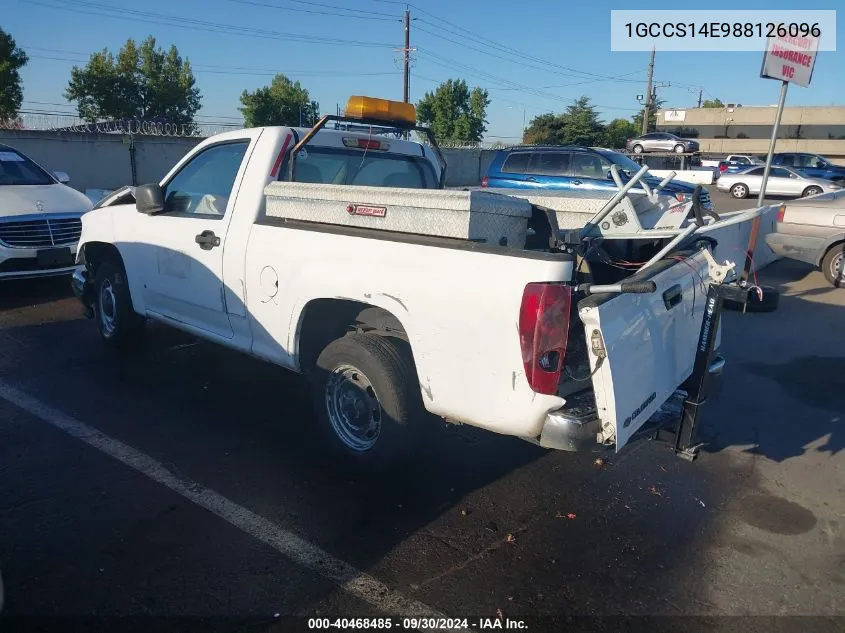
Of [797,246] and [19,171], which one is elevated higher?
[19,171]

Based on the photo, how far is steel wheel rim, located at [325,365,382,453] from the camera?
13.0ft

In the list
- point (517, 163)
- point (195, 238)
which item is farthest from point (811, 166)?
point (195, 238)

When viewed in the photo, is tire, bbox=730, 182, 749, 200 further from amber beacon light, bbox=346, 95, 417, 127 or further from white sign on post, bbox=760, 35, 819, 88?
amber beacon light, bbox=346, 95, 417, 127

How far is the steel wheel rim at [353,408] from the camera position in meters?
3.96

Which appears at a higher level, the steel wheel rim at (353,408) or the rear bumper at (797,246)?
the rear bumper at (797,246)

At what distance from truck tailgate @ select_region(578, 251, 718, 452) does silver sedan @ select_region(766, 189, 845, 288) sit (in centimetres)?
683

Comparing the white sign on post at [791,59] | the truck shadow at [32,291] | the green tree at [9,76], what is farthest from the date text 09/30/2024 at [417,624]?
the green tree at [9,76]

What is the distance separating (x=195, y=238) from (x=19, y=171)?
19.4 feet

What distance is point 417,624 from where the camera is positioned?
2.82 meters

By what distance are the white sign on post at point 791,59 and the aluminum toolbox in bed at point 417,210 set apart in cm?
615

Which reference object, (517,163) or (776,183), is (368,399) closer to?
(517,163)

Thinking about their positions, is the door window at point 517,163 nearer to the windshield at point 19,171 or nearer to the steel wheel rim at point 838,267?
the steel wheel rim at point 838,267

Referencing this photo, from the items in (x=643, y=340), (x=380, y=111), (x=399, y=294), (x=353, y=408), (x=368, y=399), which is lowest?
(x=353, y=408)

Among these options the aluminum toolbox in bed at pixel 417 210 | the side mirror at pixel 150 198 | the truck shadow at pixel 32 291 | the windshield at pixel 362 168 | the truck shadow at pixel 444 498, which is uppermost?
the windshield at pixel 362 168
